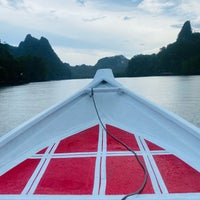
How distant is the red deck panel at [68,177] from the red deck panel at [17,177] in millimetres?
89

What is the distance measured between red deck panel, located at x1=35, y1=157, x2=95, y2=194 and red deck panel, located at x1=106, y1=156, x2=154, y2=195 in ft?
0.30

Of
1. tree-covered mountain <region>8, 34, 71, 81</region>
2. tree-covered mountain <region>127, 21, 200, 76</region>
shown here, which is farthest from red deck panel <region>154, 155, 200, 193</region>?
tree-covered mountain <region>8, 34, 71, 81</region>

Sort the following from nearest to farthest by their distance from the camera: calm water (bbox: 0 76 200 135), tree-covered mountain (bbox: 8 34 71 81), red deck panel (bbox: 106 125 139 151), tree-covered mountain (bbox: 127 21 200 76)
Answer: red deck panel (bbox: 106 125 139 151)
calm water (bbox: 0 76 200 135)
tree-covered mountain (bbox: 127 21 200 76)
tree-covered mountain (bbox: 8 34 71 81)

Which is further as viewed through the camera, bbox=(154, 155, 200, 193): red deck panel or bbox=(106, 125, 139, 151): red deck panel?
bbox=(106, 125, 139, 151): red deck panel

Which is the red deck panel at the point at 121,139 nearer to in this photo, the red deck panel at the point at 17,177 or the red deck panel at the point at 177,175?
the red deck panel at the point at 177,175

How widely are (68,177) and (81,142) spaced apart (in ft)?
1.68

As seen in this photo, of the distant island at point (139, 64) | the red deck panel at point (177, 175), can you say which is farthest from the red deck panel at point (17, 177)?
the distant island at point (139, 64)

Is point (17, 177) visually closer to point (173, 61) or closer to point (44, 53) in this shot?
point (173, 61)

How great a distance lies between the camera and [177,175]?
1526 mm

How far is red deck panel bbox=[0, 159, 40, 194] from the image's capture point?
4.78ft

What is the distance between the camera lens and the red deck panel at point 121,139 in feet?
6.20

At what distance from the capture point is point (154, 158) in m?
1.74

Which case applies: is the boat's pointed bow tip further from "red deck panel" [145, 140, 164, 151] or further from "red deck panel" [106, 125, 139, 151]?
"red deck panel" [145, 140, 164, 151]

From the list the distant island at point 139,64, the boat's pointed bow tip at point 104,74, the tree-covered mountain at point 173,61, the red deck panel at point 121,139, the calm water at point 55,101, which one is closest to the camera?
the red deck panel at point 121,139
